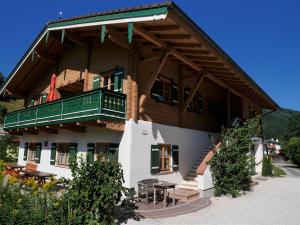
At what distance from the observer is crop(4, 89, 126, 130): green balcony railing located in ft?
31.5

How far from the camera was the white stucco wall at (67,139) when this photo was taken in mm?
10904

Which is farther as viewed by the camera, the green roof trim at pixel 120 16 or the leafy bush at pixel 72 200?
the green roof trim at pixel 120 16

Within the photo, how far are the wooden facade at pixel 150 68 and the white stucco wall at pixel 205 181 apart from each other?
9.04 feet

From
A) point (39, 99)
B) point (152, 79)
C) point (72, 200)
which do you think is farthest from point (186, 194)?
point (39, 99)

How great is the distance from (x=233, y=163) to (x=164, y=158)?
10.6 feet

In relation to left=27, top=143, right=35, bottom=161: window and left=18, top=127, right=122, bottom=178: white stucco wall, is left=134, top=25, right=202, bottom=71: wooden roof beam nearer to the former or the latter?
left=18, top=127, right=122, bottom=178: white stucco wall

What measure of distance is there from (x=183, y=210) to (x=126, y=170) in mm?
2501

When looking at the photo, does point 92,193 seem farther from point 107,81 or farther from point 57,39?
point 57,39

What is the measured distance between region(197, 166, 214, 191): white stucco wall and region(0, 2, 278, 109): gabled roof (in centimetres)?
480

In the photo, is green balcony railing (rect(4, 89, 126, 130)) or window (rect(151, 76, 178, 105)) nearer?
green balcony railing (rect(4, 89, 126, 130))

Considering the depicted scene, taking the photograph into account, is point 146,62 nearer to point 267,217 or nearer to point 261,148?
point 267,217

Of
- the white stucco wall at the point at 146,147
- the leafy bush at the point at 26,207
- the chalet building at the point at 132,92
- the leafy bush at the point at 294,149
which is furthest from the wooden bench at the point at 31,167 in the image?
the leafy bush at the point at 294,149

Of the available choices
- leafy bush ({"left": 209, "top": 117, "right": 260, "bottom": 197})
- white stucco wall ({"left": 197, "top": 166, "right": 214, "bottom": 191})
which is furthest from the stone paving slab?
leafy bush ({"left": 209, "top": 117, "right": 260, "bottom": 197})

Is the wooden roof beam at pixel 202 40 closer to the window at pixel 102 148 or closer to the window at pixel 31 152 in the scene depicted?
the window at pixel 102 148
